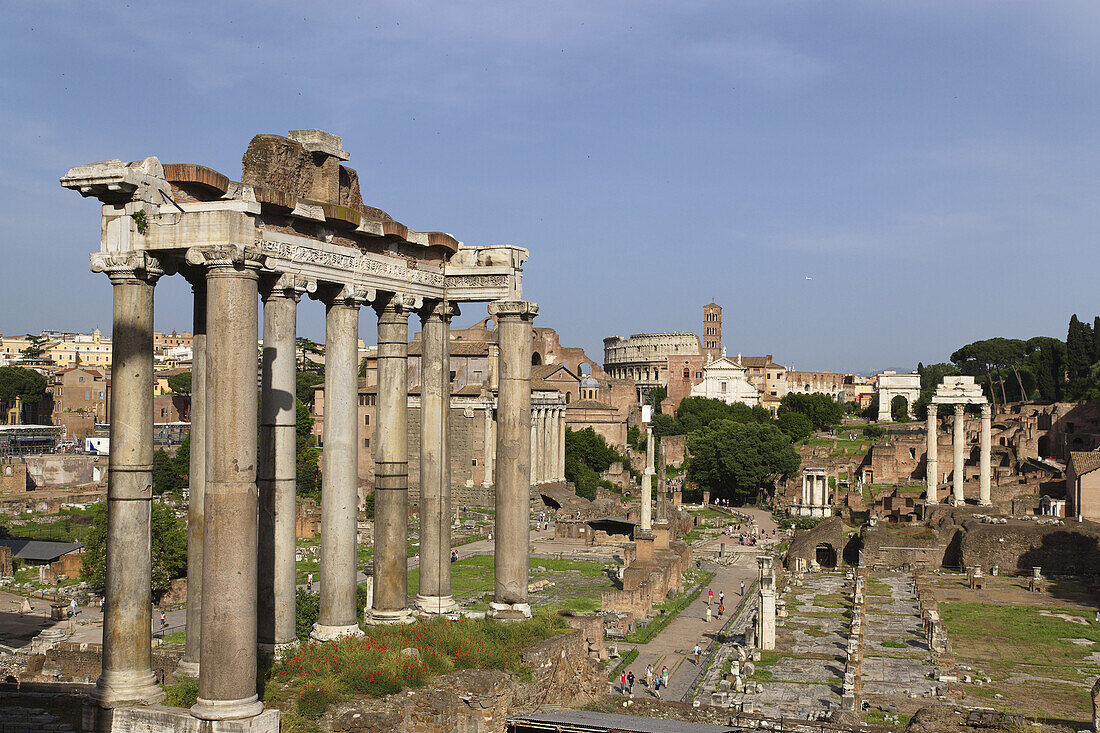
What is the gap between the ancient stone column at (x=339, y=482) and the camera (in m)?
13.1

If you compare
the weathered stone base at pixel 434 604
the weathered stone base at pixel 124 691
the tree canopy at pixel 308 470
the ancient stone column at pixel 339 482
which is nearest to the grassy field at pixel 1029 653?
the weathered stone base at pixel 434 604

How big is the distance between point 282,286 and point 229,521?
3286mm

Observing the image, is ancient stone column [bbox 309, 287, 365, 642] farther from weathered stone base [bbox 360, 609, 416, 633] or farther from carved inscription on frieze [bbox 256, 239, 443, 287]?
weathered stone base [bbox 360, 609, 416, 633]

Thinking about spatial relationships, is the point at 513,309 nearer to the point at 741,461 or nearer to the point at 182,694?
the point at 182,694

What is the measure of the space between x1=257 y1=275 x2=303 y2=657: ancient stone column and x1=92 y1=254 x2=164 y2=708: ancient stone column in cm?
150

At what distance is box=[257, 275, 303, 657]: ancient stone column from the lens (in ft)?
39.9

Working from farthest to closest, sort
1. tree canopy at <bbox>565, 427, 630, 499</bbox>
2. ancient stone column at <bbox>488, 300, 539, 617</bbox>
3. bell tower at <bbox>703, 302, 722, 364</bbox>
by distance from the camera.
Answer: bell tower at <bbox>703, 302, 722, 364</bbox>, tree canopy at <bbox>565, 427, 630, 499</bbox>, ancient stone column at <bbox>488, 300, 539, 617</bbox>

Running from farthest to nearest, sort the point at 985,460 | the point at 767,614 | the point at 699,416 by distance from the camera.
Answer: the point at 699,416, the point at 985,460, the point at 767,614

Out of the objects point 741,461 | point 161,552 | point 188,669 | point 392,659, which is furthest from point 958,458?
point 188,669

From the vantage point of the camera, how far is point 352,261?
44.2 feet

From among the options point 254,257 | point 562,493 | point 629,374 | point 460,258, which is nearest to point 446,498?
point 460,258

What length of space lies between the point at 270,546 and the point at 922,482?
7671 centimetres

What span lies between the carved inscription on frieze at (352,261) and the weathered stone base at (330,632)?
440 cm

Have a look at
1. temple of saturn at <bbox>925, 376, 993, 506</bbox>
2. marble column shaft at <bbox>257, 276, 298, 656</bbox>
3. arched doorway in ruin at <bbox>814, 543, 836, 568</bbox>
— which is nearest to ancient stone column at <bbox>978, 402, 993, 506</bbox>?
temple of saturn at <bbox>925, 376, 993, 506</bbox>
